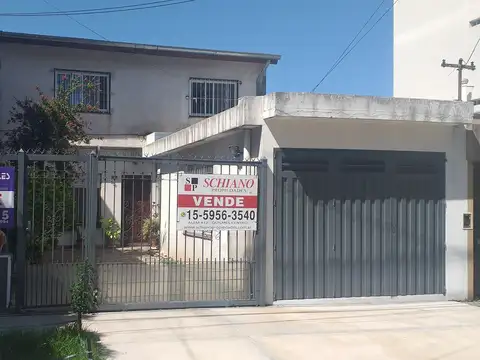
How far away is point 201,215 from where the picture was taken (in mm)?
8641

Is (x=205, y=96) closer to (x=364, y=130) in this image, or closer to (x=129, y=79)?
(x=129, y=79)

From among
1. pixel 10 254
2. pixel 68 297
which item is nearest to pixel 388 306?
pixel 68 297

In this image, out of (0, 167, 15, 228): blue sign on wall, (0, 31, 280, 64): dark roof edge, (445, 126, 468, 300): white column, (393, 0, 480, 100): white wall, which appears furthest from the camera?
(393, 0, 480, 100): white wall

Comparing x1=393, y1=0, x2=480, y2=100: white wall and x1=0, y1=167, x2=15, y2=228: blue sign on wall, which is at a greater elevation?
x1=393, y1=0, x2=480, y2=100: white wall

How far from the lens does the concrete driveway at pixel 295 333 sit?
649 centimetres

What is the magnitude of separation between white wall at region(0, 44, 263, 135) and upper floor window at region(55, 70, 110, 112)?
7.0 inches

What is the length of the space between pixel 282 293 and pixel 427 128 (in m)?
3.99

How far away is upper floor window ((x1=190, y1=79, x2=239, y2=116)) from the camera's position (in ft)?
66.2

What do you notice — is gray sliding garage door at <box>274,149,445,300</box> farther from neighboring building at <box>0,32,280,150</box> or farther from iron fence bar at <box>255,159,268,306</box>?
neighboring building at <box>0,32,280,150</box>

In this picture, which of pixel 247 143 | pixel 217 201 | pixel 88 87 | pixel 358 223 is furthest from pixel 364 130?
pixel 88 87

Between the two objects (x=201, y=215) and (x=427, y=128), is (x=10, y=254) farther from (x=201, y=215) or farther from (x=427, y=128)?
(x=427, y=128)

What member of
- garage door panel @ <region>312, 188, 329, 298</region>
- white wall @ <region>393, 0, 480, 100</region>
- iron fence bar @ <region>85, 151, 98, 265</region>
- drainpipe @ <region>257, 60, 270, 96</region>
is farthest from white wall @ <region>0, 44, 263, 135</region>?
garage door panel @ <region>312, 188, 329, 298</region>

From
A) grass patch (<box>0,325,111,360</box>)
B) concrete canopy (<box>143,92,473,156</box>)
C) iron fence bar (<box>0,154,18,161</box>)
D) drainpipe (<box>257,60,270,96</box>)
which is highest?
drainpipe (<box>257,60,270,96</box>)

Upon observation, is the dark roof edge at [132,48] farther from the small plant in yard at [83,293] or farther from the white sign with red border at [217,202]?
the small plant in yard at [83,293]
